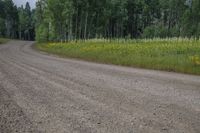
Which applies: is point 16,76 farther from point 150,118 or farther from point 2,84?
point 150,118

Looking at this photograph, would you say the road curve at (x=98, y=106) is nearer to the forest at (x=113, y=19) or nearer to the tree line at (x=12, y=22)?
the forest at (x=113, y=19)

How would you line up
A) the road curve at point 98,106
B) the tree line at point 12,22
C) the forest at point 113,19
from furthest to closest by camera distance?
the tree line at point 12,22 < the forest at point 113,19 < the road curve at point 98,106

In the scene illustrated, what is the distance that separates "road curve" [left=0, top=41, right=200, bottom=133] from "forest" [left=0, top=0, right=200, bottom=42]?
48.7 metres

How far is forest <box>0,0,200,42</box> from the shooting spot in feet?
206

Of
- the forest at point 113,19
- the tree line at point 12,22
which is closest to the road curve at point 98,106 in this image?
the forest at point 113,19

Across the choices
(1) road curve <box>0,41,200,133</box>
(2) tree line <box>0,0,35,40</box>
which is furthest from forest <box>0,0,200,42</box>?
(1) road curve <box>0,41,200,133</box>

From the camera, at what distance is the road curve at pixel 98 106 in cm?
628

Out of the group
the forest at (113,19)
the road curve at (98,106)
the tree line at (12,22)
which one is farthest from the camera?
the tree line at (12,22)

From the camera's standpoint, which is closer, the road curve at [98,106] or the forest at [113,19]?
the road curve at [98,106]

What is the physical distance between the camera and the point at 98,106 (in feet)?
26.0

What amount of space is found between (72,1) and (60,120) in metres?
54.7

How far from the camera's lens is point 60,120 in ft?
22.0

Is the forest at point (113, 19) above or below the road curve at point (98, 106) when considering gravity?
above

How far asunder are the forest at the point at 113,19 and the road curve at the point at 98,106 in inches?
1917
